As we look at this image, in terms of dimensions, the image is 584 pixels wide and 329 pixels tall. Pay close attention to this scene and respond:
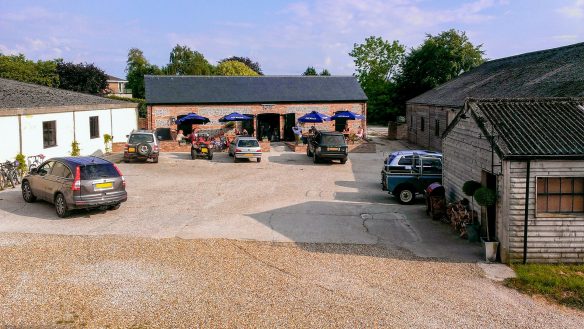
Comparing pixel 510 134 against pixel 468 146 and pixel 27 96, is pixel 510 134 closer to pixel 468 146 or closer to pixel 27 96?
pixel 468 146

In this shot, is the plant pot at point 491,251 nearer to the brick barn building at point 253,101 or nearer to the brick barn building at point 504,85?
the brick barn building at point 504,85

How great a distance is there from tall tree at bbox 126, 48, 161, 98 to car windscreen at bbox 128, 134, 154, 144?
4535 centimetres

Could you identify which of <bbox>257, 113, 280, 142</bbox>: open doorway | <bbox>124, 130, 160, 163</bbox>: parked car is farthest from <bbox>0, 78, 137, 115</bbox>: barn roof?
<bbox>257, 113, 280, 142</bbox>: open doorway

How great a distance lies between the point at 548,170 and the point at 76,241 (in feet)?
34.9

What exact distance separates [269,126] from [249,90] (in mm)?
3113

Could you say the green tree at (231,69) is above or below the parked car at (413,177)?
above

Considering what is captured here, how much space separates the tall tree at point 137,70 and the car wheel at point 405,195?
59.1 m

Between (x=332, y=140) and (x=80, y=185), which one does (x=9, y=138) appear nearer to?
(x=80, y=185)

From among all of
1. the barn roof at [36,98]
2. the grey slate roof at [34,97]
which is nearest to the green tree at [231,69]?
the barn roof at [36,98]

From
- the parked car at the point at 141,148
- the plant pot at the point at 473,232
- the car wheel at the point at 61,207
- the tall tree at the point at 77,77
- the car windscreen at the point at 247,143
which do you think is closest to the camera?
the plant pot at the point at 473,232

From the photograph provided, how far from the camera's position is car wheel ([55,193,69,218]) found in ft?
46.9

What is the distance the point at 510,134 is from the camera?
37.9 ft

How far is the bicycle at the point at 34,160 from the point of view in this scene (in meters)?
22.2

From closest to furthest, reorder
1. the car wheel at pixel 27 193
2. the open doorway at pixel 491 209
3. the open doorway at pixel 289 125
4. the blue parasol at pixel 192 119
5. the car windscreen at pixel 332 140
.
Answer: the open doorway at pixel 491 209
the car wheel at pixel 27 193
the car windscreen at pixel 332 140
the blue parasol at pixel 192 119
the open doorway at pixel 289 125
